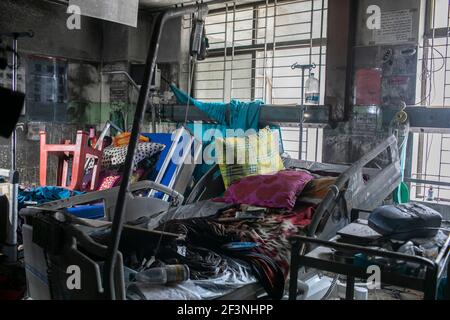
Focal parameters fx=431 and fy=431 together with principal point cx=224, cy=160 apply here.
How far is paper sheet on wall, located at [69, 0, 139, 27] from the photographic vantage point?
225 cm

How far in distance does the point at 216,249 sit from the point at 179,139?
211cm

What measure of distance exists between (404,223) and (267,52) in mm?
3961

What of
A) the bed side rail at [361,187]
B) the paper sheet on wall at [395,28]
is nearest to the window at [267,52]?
the paper sheet on wall at [395,28]

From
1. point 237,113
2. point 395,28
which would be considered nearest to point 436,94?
point 395,28

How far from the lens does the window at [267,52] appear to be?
4938 millimetres

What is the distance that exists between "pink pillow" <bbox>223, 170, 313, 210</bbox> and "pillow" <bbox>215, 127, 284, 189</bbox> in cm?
23

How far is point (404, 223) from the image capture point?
171 centimetres

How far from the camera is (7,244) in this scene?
3.04 metres

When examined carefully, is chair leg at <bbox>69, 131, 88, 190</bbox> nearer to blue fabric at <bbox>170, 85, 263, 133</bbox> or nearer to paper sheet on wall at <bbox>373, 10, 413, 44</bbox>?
blue fabric at <bbox>170, 85, 263, 133</bbox>

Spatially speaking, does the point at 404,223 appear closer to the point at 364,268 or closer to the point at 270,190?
the point at 364,268

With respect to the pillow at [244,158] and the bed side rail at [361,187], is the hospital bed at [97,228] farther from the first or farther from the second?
the pillow at [244,158]

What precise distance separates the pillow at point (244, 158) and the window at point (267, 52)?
131 cm

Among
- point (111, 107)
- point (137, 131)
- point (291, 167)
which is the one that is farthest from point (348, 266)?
point (111, 107)
